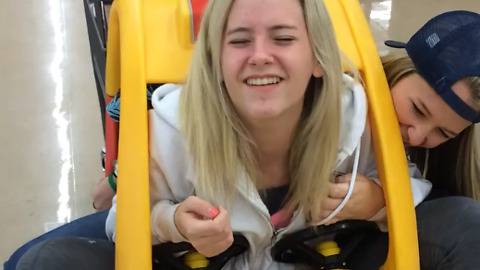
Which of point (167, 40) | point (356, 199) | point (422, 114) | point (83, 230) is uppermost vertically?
point (167, 40)

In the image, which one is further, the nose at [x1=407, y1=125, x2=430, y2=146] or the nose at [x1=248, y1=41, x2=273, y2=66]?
the nose at [x1=407, y1=125, x2=430, y2=146]

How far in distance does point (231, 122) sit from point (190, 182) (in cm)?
10

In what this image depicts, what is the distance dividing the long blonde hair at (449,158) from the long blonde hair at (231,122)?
0.17 metres

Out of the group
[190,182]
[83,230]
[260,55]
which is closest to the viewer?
[260,55]

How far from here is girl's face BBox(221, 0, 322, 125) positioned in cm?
82

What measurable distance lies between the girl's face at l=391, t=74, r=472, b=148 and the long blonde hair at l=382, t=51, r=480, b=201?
31 millimetres

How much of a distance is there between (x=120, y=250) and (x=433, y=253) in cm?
47

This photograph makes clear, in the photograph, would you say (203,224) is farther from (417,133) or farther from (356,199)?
(417,133)

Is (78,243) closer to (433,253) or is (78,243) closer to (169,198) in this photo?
(169,198)

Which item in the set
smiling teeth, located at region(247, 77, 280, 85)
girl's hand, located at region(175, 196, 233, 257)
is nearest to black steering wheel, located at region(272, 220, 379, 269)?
girl's hand, located at region(175, 196, 233, 257)

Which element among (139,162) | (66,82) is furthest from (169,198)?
(66,82)

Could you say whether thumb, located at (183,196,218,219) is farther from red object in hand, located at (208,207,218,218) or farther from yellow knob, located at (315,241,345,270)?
yellow knob, located at (315,241,345,270)

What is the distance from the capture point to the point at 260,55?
31.7 inches

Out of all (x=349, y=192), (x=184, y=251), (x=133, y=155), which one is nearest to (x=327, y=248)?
(x=349, y=192)
